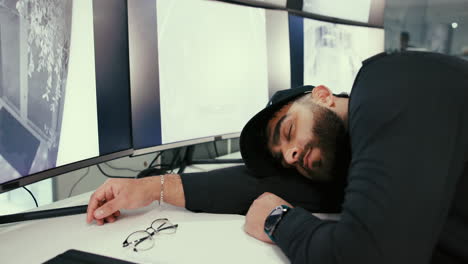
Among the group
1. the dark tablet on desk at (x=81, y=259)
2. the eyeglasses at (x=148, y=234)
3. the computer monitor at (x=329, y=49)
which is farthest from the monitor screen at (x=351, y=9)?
the dark tablet on desk at (x=81, y=259)

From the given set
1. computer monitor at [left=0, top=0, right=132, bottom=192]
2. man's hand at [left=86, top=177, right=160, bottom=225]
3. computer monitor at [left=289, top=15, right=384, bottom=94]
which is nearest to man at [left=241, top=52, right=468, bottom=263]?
man's hand at [left=86, top=177, right=160, bottom=225]

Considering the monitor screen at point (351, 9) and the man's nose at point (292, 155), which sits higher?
the monitor screen at point (351, 9)

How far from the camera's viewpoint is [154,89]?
3.12 ft

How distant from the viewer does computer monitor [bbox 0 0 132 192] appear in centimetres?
61

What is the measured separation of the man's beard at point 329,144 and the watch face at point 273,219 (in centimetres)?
15

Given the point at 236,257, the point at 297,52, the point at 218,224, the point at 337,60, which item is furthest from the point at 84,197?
the point at 337,60

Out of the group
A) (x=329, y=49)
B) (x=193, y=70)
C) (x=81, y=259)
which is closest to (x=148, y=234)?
(x=81, y=259)

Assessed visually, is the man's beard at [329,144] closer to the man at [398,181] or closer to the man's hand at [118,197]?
the man at [398,181]

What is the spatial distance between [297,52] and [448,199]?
103 cm

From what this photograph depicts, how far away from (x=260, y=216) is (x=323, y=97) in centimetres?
32

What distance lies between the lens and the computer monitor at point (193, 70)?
3.03 feet

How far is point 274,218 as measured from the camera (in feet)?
2.08

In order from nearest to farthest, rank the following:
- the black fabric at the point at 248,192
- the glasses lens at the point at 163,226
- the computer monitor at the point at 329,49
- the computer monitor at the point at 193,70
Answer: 1. the glasses lens at the point at 163,226
2. the black fabric at the point at 248,192
3. the computer monitor at the point at 193,70
4. the computer monitor at the point at 329,49

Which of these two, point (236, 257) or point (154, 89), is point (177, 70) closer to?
point (154, 89)
